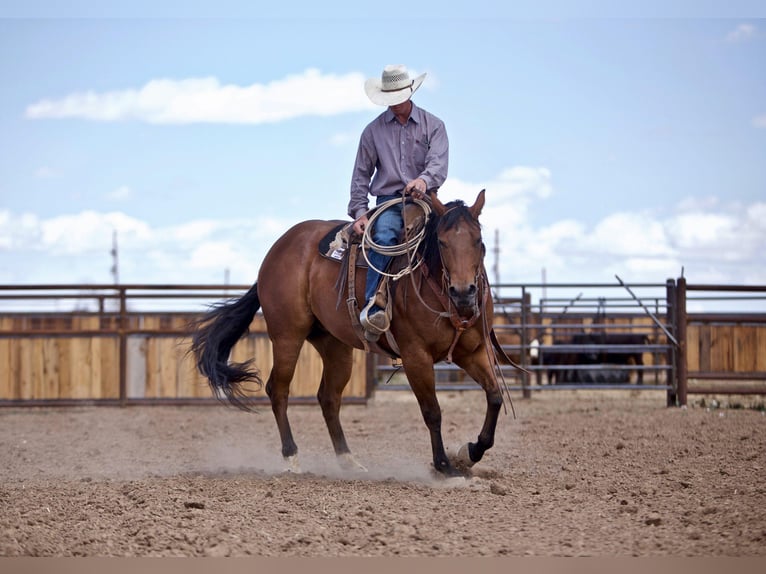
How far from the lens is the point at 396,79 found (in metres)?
5.69

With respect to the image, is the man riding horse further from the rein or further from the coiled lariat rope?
the rein

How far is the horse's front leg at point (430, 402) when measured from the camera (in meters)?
5.41

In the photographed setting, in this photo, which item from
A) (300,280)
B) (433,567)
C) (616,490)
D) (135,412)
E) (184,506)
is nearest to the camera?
(433,567)

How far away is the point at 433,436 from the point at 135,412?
6679 mm

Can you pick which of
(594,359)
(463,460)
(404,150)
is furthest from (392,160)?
(594,359)

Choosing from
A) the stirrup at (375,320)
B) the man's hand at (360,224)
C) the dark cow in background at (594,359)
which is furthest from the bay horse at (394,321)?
the dark cow in background at (594,359)

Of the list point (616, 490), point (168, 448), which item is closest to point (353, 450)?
point (168, 448)

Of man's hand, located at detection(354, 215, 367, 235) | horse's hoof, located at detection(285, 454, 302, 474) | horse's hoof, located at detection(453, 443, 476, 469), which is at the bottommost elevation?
horse's hoof, located at detection(285, 454, 302, 474)

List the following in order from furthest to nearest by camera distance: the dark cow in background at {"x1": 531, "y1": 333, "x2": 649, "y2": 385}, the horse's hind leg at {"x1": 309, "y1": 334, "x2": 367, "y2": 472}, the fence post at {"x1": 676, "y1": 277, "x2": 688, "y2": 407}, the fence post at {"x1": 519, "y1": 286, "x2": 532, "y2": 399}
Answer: the dark cow in background at {"x1": 531, "y1": 333, "x2": 649, "y2": 385} < the fence post at {"x1": 519, "y1": 286, "x2": 532, "y2": 399} < the fence post at {"x1": 676, "y1": 277, "x2": 688, "y2": 407} < the horse's hind leg at {"x1": 309, "y1": 334, "x2": 367, "y2": 472}

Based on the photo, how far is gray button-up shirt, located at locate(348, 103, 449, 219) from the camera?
5.71 metres

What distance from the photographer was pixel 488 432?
5.37 m

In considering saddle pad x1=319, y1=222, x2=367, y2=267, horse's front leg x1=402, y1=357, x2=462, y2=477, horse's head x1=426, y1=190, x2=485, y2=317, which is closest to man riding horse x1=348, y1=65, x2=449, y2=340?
saddle pad x1=319, y1=222, x2=367, y2=267

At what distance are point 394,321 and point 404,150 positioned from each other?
113 centimetres

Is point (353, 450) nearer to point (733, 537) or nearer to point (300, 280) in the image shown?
point (300, 280)
